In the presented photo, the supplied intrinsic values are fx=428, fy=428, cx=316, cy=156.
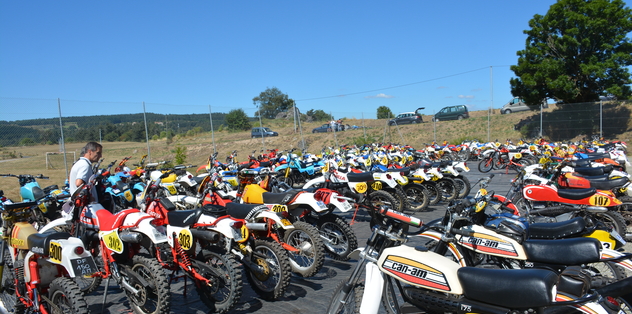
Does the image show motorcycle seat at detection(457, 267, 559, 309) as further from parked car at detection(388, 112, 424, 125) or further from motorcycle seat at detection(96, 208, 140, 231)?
parked car at detection(388, 112, 424, 125)

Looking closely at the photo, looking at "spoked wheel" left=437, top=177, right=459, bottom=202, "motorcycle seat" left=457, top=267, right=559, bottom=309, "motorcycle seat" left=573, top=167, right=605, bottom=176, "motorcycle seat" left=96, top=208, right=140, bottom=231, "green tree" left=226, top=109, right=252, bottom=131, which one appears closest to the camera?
"motorcycle seat" left=457, top=267, right=559, bottom=309

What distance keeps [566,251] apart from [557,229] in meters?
0.85

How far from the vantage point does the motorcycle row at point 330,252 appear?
234 centimetres

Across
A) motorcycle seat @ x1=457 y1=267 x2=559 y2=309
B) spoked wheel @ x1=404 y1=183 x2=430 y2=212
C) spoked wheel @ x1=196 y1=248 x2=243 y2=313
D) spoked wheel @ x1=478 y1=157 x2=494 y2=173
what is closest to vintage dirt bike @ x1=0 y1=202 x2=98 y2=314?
spoked wheel @ x1=196 y1=248 x2=243 y2=313

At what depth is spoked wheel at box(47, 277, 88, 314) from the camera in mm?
3010

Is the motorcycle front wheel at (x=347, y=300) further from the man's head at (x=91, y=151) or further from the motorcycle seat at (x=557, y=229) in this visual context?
the man's head at (x=91, y=151)

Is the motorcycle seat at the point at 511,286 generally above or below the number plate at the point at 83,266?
above

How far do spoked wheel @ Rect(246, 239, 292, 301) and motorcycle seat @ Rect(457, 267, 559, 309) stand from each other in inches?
75.3

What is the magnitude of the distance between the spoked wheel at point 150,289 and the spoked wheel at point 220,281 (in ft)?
1.33

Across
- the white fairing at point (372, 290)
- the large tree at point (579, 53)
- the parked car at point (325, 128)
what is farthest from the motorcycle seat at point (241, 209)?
the large tree at point (579, 53)

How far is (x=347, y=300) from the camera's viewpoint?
2742mm

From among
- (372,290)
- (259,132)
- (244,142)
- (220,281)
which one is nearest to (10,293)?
(220,281)

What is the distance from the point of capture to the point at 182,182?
8242 millimetres

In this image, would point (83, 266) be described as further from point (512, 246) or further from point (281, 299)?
point (512, 246)
